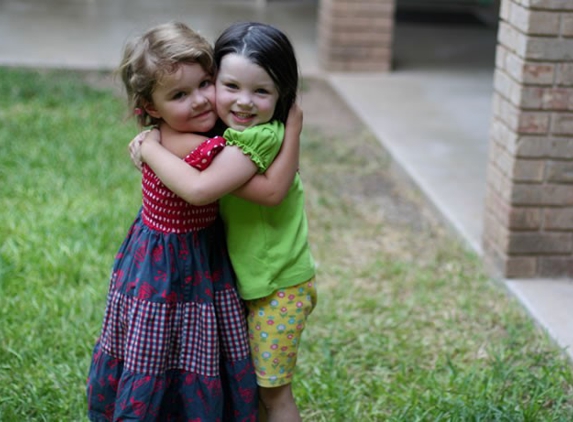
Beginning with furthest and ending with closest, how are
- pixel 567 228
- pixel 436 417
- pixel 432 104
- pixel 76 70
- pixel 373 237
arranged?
pixel 76 70 → pixel 432 104 → pixel 373 237 → pixel 567 228 → pixel 436 417

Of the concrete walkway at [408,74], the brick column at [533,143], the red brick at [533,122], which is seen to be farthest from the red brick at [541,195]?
the concrete walkway at [408,74]

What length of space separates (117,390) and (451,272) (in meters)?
2.19

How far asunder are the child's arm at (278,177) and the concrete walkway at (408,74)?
1.14 m

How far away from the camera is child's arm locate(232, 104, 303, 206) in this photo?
8.04 feet

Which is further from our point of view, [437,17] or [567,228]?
[437,17]

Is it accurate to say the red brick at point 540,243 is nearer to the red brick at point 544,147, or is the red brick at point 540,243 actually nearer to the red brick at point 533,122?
the red brick at point 544,147

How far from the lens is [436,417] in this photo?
3145 mm

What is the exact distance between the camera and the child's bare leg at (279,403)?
2.72 m

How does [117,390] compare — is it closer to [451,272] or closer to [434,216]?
[451,272]

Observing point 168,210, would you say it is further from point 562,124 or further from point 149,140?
point 562,124

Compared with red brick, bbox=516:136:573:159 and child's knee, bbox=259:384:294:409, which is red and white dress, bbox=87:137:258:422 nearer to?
child's knee, bbox=259:384:294:409

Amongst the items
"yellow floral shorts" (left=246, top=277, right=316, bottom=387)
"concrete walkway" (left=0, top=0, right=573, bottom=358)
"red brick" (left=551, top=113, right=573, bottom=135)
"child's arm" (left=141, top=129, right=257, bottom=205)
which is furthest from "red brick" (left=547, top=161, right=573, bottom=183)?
"child's arm" (left=141, top=129, right=257, bottom=205)

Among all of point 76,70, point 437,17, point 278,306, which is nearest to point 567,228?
point 278,306

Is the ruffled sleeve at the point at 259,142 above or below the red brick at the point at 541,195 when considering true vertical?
above
